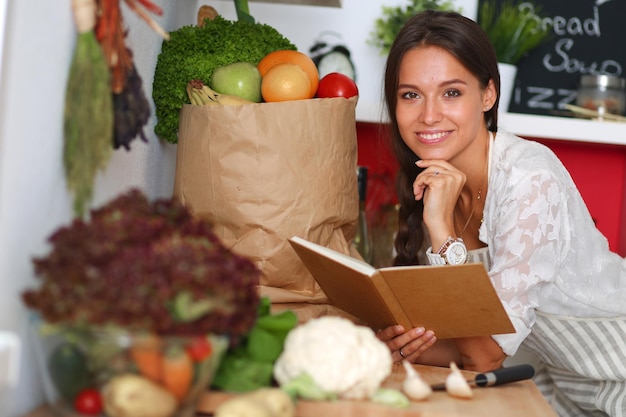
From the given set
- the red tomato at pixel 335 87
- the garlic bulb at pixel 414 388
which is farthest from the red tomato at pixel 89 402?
the red tomato at pixel 335 87

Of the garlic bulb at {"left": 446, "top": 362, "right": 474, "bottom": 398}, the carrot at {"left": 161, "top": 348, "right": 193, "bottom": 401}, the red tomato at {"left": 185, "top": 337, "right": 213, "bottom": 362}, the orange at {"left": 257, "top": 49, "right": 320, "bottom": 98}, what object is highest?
the orange at {"left": 257, "top": 49, "right": 320, "bottom": 98}

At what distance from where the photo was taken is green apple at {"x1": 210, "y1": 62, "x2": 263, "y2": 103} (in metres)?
1.44

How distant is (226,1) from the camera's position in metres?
2.26

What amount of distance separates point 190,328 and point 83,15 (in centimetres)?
41

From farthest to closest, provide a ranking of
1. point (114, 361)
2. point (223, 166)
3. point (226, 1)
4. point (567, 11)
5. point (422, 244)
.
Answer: point (567, 11)
point (226, 1)
point (422, 244)
point (223, 166)
point (114, 361)

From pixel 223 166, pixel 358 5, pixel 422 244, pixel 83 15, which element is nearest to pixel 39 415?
pixel 83 15

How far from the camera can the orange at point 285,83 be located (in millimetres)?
1389

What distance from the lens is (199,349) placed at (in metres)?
0.79

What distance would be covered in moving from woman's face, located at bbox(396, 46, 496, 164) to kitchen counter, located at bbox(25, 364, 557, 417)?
57 centimetres

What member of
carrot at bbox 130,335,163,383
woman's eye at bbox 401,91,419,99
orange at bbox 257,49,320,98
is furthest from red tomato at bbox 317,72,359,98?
carrot at bbox 130,335,163,383

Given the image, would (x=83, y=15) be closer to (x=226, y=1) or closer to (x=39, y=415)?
(x=39, y=415)

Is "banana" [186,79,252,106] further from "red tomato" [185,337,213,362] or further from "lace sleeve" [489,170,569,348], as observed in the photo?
"red tomato" [185,337,213,362]

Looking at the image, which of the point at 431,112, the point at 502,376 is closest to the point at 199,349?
the point at 502,376

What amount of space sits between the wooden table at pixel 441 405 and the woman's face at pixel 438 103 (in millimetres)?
571
